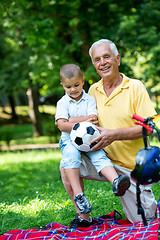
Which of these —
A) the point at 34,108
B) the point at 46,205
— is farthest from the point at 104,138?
the point at 34,108

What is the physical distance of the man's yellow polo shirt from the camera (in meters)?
3.35

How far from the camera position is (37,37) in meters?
8.77

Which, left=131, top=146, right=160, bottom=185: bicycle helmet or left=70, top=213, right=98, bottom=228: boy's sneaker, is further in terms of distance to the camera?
left=70, top=213, right=98, bottom=228: boy's sneaker

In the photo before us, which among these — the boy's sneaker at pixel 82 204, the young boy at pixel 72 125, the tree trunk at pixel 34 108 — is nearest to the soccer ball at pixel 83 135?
the young boy at pixel 72 125

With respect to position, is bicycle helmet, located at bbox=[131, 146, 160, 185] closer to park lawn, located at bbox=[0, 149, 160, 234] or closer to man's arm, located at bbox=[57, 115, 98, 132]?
man's arm, located at bbox=[57, 115, 98, 132]

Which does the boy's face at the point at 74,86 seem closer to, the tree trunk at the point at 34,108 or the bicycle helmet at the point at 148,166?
the bicycle helmet at the point at 148,166

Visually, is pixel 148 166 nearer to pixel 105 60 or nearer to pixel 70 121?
pixel 70 121

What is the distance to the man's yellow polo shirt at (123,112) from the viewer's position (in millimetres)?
3352

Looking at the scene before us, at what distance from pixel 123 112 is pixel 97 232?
3.84 feet

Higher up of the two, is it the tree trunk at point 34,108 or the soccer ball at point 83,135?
the soccer ball at point 83,135

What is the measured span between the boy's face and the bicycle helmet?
117 centimetres

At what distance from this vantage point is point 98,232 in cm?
316

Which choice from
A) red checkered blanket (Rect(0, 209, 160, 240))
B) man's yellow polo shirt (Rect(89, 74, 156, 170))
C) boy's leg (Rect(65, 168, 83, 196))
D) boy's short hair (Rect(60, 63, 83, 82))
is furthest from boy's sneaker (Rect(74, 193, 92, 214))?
boy's short hair (Rect(60, 63, 83, 82))

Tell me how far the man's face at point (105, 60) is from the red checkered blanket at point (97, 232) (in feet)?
4.90
